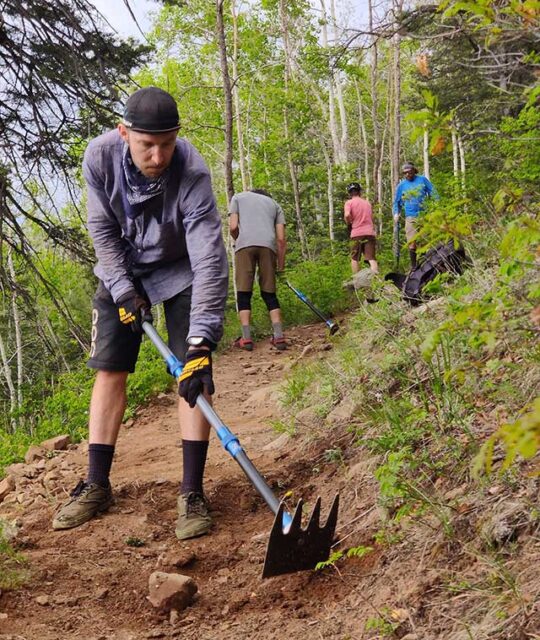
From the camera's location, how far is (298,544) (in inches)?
106

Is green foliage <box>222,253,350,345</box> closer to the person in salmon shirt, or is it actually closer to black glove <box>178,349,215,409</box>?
the person in salmon shirt

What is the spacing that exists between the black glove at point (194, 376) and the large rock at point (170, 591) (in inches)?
34.2

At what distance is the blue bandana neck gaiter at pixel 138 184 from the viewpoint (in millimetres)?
3514

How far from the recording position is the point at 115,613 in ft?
8.86

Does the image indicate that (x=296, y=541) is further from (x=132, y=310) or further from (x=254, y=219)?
(x=254, y=219)

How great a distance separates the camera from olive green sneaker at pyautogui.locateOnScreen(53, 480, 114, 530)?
11.7 feet

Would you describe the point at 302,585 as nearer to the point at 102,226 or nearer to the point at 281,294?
the point at 102,226

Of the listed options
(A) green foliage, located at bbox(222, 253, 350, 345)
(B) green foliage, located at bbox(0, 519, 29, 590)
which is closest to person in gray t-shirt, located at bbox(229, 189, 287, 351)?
(A) green foliage, located at bbox(222, 253, 350, 345)

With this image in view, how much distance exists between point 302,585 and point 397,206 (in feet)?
34.1

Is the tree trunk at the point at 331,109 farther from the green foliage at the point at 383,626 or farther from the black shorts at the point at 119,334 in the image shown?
the green foliage at the point at 383,626

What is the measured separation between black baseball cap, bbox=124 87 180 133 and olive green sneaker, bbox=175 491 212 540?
1.87 metres

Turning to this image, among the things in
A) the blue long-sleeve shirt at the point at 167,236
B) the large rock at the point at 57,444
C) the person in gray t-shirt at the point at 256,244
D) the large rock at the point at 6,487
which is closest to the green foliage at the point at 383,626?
the blue long-sleeve shirt at the point at 167,236

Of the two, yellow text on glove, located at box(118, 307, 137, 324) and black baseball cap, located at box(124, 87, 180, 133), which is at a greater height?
black baseball cap, located at box(124, 87, 180, 133)

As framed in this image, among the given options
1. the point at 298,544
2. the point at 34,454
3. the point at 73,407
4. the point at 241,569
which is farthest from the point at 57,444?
the point at 298,544
